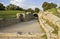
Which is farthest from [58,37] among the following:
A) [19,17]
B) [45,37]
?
[19,17]

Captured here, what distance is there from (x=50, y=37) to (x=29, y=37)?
153 cm

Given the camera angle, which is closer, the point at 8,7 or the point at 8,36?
the point at 8,36

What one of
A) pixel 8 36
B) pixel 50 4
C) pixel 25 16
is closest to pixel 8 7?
pixel 50 4

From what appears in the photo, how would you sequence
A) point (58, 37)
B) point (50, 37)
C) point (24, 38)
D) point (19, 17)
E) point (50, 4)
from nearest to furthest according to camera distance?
point (58, 37) → point (50, 37) → point (24, 38) → point (19, 17) → point (50, 4)

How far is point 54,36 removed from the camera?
7344 millimetres

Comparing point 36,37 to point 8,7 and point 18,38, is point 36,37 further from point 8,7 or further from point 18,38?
point 8,7

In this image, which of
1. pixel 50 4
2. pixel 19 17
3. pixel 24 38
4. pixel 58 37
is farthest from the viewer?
pixel 50 4

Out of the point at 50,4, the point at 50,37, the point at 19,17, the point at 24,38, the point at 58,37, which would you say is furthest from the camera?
the point at 50,4

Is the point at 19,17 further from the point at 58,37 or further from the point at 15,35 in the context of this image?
the point at 58,37

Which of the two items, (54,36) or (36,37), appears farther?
(36,37)

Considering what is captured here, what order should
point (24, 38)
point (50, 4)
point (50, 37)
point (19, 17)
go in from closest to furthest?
point (50, 37) → point (24, 38) → point (19, 17) → point (50, 4)

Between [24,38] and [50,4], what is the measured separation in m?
42.3

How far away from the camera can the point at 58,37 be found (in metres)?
7.00

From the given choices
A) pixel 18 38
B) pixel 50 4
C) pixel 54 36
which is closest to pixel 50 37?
pixel 54 36
